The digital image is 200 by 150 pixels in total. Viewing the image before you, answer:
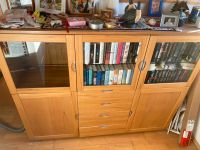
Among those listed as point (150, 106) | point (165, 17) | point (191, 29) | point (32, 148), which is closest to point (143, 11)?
point (165, 17)

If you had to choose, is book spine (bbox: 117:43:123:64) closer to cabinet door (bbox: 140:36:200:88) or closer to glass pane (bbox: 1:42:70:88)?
cabinet door (bbox: 140:36:200:88)

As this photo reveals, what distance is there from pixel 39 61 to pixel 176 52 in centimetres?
116

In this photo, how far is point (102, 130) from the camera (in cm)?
175

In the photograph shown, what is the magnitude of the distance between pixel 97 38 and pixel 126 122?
98cm

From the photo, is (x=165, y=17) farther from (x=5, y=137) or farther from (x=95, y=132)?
(x=5, y=137)

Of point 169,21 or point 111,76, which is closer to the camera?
point 169,21

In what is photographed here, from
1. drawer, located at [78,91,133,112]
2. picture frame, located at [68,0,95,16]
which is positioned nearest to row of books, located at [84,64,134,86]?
drawer, located at [78,91,133,112]

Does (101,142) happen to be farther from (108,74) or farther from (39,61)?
(39,61)

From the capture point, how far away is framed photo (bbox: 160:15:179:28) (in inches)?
49.4

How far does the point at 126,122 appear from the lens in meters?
1.73

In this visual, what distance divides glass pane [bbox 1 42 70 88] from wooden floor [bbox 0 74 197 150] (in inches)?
26.8

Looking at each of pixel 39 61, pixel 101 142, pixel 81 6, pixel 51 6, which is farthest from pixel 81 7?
pixel 101 142

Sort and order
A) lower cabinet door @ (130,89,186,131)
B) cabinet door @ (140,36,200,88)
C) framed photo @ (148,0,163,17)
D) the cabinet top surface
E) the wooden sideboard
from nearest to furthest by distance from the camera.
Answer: the cabinet top surface
the wooden sideboard
cabinet door @ (140,36,200,88)
framed photo @ (148,0,163,17)
lower cabinet door @ (130,89,186,131)

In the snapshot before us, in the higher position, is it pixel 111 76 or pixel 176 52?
pixel 176 52
